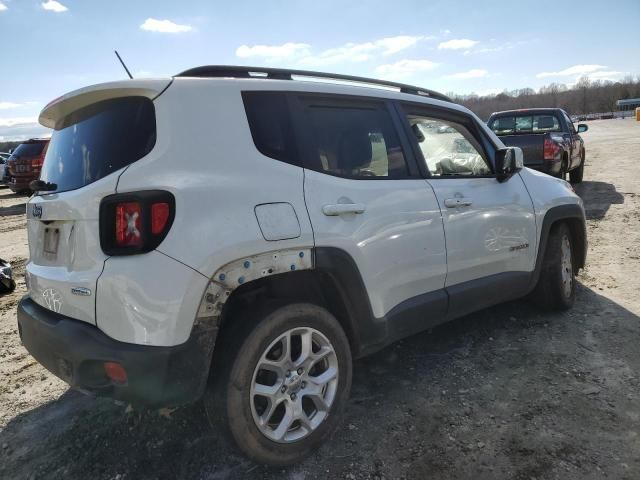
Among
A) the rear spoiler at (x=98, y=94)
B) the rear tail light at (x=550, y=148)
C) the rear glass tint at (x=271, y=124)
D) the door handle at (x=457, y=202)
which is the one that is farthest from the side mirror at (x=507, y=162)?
the rear tail light at (x=550, y=148)

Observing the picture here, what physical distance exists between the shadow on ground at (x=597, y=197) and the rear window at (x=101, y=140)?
7755 mm

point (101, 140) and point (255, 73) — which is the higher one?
point (255, 73)

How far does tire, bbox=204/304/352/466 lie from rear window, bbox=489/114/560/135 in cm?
889

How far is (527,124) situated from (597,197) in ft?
6.80

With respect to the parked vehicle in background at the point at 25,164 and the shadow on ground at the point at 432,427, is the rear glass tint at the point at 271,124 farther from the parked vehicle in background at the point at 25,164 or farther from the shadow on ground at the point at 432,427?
the parked vehicle in background at the point at 25,164

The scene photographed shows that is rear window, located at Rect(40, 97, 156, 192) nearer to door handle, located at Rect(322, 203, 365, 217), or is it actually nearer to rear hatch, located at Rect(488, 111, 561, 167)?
door handle, located at Rect(322, 203, 365, 217)

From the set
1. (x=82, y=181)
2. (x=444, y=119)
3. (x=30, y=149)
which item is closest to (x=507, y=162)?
(x=444, y=119)

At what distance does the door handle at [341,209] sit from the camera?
2432 mm

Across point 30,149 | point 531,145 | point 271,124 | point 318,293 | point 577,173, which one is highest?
point 30,149

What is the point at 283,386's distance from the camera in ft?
7.76

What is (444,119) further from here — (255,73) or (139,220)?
(139,220)

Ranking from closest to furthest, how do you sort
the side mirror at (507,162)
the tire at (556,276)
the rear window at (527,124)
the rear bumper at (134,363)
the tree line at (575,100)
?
1. the rear bumper at (134,363)
2. the side mirror at (507,162)
3. the tire at (556,276)
4. the rear window at (527,124)
5. the tree line at (575,100)

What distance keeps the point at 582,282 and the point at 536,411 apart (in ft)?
8.93

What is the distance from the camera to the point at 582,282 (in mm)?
4957
